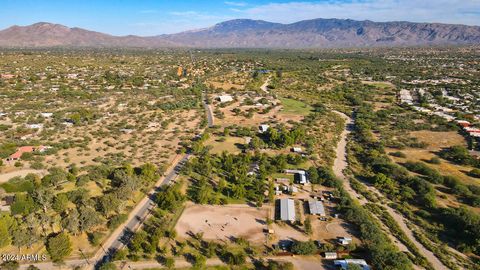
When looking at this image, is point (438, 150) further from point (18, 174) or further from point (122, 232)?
point (18, 174)

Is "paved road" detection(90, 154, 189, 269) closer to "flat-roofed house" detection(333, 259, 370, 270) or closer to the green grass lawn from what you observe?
"flat-roofed house" detection(333, 259, 370, 270)

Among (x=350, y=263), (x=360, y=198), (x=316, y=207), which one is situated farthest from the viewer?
(x=360, y=198)

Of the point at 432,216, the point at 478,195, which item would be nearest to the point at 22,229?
the point at 432,216

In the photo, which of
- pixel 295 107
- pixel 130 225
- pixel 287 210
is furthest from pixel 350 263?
pixel 295 107

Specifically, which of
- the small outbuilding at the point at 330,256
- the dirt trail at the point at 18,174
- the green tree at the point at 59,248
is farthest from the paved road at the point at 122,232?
the small outbuilding at the point at 330,256

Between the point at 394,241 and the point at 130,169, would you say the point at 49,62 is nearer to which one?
the point at 130,169

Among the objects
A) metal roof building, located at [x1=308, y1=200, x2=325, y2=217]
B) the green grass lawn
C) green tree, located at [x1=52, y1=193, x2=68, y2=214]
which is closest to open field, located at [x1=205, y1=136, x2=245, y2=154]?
metal roof building, located at [x1=308, y1=200, x2=325, y2=217]

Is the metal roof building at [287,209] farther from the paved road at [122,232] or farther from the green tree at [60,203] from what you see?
the green tree at [60,203]
